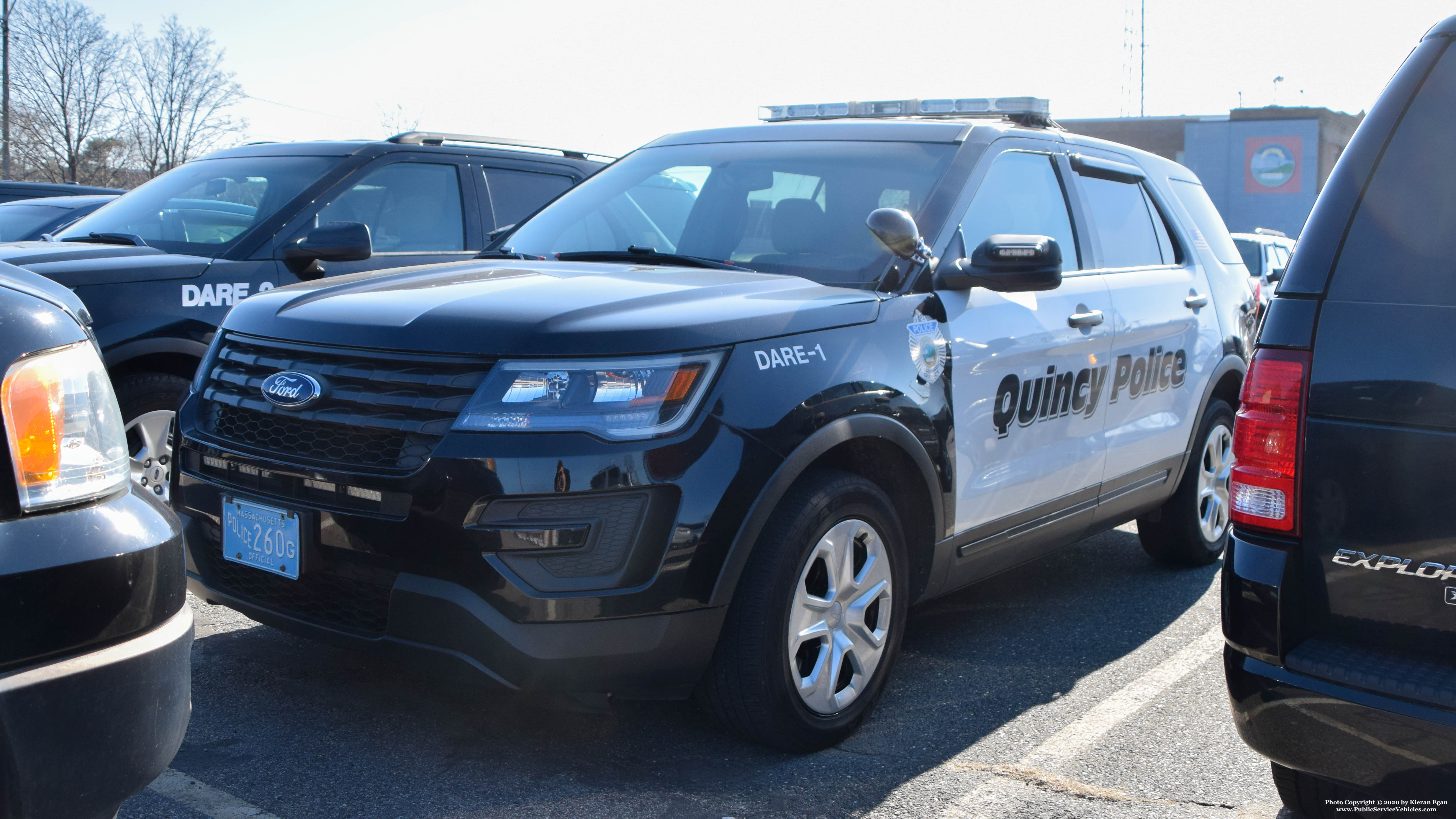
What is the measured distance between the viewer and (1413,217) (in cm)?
232

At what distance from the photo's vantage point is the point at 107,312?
4715 mm

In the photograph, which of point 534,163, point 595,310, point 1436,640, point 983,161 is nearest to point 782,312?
point 595,310

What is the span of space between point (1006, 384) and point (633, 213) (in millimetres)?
1470

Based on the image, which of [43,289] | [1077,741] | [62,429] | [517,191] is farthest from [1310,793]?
[517,191]

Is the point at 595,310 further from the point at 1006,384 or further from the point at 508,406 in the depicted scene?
the point at 1006,384

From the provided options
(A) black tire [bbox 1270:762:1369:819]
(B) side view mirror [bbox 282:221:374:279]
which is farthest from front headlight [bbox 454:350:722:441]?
(B) side view mirror [bbox 282:221:374:279]

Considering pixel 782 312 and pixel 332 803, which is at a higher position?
pixel 782 312

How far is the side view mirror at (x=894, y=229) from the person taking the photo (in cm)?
342

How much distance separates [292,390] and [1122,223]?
11.0ft

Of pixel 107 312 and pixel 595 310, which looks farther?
pixel 107 312

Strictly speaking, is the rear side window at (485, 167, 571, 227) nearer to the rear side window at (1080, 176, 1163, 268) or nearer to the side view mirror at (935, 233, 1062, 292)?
the rear side window at (1080, 176, 1163, 268)

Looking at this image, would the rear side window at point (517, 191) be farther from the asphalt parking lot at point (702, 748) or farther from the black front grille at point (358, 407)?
the black front grille at point (358, 407)

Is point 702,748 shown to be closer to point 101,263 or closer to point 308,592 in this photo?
point 308,592

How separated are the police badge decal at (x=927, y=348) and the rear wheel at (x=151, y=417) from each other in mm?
3132
